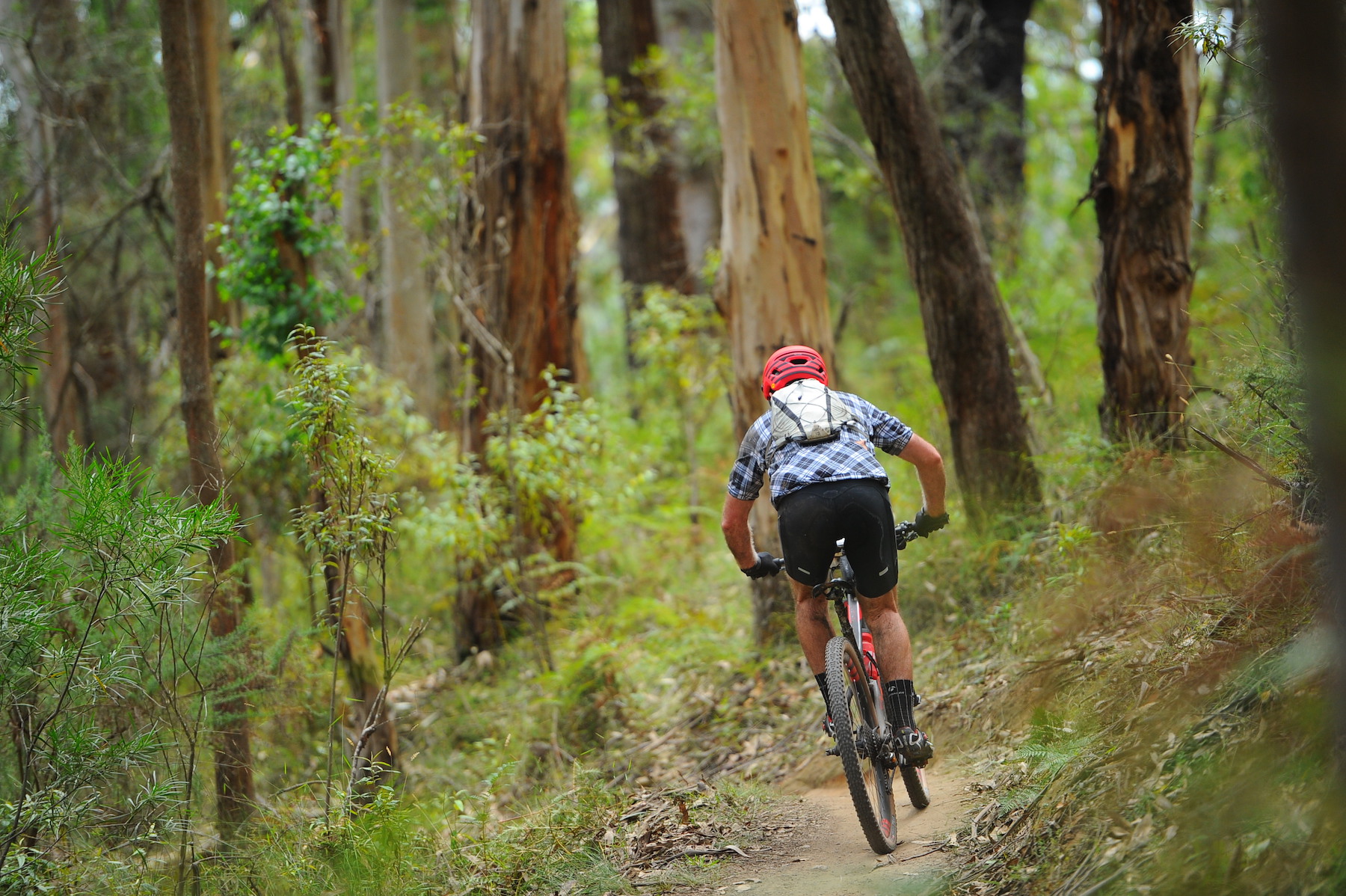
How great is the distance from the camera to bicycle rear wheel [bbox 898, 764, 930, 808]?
489 centimetres

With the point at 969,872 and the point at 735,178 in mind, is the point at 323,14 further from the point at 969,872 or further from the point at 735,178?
the point at 969,872

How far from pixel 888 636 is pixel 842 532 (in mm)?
625

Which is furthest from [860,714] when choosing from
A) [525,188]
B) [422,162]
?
[525,188]

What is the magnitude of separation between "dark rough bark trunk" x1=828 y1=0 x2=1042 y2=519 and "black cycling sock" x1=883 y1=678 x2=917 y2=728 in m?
3.07

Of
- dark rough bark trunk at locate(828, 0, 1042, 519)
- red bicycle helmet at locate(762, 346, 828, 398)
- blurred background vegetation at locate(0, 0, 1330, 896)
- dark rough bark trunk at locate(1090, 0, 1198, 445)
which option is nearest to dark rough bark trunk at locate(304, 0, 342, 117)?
blurred background vegetation at locate(0, 0, 1330, 896)

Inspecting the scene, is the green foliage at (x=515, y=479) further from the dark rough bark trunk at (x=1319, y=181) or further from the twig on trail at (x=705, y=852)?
the dark rough bark trunk at (x=1319, y=181)

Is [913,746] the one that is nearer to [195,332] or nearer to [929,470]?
[929,470]

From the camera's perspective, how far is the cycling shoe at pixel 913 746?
4504 millimetres

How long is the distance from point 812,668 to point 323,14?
12501 mm

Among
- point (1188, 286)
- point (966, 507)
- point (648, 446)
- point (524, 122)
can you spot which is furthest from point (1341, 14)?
point (524, 122)

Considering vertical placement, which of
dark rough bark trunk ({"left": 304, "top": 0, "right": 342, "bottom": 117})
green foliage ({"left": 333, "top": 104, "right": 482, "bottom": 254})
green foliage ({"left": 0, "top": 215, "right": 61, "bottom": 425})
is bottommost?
green foliage ({"left": 0, "top": 215, "right": 61, "bottom": 425})

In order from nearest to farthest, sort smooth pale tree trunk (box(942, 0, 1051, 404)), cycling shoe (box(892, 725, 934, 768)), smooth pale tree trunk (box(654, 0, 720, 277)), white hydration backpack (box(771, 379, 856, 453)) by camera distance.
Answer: cycling shoe (box(892, 725, 934, 768))
white hydration backpack (box(771, 379, 856, 453))
smooth pale tree trunk (box(942, 0, 1051, 404))
smooth pale tree trunk (box(654, 0, 720, 277))

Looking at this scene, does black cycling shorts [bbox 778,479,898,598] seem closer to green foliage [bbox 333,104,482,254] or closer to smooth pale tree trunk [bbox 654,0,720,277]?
green foliage [bbox 333,104,482,254]

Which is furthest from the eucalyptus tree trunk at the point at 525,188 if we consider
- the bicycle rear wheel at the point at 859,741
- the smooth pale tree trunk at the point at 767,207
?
the bicycle rear wheel at the point at 859,741
